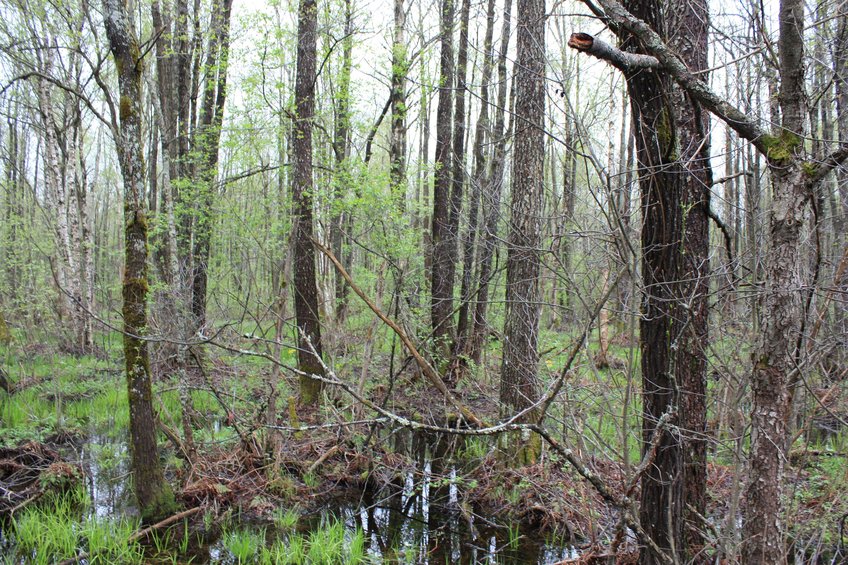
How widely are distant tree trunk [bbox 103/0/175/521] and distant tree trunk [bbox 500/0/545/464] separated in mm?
3879

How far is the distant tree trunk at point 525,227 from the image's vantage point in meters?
6.41

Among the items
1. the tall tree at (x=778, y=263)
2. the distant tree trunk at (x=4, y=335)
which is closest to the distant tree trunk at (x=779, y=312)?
the tall tree at (x=778, y=263)

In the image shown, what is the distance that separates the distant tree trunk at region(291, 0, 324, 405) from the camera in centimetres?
911

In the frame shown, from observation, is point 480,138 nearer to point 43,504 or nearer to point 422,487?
point 422,487

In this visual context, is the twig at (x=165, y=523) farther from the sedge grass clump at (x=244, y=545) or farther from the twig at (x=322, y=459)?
the twig at (x=322, y=459)

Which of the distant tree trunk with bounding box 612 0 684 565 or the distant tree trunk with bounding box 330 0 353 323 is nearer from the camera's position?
the distant tree trunk with bounding box 612 0 684 565

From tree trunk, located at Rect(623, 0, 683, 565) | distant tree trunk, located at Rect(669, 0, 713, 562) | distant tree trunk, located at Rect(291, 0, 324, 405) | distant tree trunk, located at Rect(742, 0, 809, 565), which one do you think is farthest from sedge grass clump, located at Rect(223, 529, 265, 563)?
distant tree trunk, located at Rect(742, 0, 809, 565)

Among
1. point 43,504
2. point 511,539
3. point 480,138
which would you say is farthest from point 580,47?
point 480,138

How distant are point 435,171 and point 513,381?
262 inches

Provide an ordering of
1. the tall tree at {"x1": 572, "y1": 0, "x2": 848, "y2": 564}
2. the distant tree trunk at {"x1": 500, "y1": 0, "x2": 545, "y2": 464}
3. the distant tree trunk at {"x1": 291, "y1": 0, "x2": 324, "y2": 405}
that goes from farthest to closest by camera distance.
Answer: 1. the distant tree trunk at {"x1": 291, "y1": 0, "x2": 324, "y2": 405}
2. the distant tree trunk at {"x1": 500, "y1": 0, "x2": 545, "y2": 464}
3. the tall tree at {"x1": 572, "y1": 0, "x2": 848, "y2": 564}

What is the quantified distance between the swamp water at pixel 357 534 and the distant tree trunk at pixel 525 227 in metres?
1.16

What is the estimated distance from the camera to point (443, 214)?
11727mm

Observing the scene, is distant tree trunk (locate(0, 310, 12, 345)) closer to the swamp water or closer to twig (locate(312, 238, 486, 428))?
the swamp water

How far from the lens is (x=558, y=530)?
226 inches
